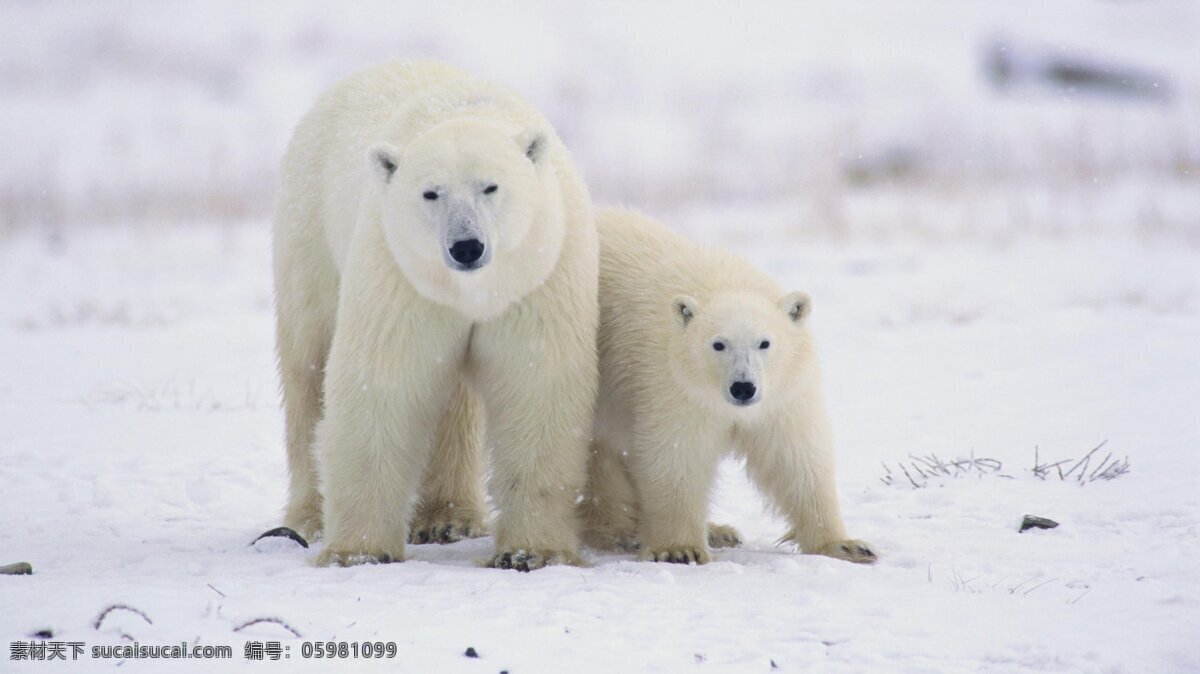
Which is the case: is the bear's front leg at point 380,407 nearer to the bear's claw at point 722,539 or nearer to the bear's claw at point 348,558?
the bear's claw at point 348,558

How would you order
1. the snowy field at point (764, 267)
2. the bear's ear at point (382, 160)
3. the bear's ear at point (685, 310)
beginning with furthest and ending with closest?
the bear's ear at point (685, 310)
the bear's ear at point (382, 160)
the snowy field at point (764, 267)

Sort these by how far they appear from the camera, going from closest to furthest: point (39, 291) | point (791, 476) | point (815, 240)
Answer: point (791, 476) → point (39, 291) → point (815, 240)

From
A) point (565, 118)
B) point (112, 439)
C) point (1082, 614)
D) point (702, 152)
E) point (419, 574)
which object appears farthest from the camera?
point (565, 118)

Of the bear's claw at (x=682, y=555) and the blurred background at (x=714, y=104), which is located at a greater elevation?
the blurred background at (x=714, y=104)

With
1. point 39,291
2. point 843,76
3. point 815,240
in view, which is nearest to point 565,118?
point 843,76

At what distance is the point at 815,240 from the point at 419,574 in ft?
30.2

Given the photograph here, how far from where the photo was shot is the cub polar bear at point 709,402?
15.6ft

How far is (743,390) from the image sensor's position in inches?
179

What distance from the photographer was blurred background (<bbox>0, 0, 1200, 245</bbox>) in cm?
1411

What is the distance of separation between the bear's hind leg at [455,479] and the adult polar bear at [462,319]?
2.66 feet

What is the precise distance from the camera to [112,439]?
22.4ft

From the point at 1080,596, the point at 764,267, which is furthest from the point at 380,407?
the point at 764,267

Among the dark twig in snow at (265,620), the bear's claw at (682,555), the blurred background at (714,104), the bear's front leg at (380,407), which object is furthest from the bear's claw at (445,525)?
the blurred background at (714,104)

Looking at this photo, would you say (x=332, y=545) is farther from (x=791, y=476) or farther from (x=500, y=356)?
(x=791, y=476)
